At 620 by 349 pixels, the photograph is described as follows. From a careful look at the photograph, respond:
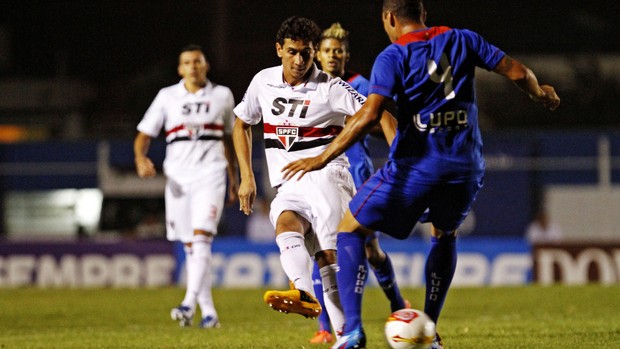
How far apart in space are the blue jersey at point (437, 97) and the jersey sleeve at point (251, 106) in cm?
165

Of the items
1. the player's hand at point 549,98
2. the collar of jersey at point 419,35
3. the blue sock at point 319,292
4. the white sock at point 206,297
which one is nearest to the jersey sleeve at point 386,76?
the collar of jersey at point 419,35

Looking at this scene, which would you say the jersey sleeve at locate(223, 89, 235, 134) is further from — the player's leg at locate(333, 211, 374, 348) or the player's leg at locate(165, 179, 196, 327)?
the player's leg at locate(333, 211, 374, 348)

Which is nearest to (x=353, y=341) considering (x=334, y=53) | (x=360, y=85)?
(x=360, y=85)

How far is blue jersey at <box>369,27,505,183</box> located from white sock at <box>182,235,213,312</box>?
15.0 feet

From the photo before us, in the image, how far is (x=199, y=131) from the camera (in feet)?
35.9

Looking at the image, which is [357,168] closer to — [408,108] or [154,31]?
[408,108]

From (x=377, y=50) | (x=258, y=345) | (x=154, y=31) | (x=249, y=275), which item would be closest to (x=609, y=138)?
(x=377, y=50)

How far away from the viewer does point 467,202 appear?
6617 millimetres

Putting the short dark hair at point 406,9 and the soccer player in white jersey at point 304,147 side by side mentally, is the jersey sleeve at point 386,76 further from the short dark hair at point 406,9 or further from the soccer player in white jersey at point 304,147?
the soccer player in white jersey at point 304,147

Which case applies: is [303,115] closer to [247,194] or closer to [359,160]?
[247,194]

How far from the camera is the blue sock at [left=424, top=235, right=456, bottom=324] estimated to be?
7.02 meters

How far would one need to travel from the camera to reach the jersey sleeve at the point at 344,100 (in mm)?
7515

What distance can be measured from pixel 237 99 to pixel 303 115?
2148 centimetres

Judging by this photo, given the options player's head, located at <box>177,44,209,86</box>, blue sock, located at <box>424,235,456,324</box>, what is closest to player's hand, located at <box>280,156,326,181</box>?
blue sock, located at <box>424,235,456,324</box>
